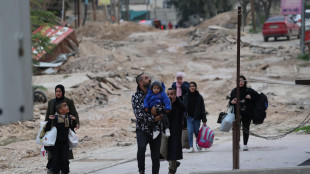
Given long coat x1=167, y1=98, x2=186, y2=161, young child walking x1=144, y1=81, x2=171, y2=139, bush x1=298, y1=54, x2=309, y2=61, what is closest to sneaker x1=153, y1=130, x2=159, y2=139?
young child walking x1=144, y1=81, x2=171, y2=139

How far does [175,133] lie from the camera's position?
29.8ft

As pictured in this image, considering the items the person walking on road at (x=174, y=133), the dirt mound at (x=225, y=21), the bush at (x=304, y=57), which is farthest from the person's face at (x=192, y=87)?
the dirt mound at (x=225, y=21)

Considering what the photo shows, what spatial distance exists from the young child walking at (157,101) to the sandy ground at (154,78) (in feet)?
10.0

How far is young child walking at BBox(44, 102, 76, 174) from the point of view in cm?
902

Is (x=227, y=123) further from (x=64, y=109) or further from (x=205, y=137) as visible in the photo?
(x=64, y=109)

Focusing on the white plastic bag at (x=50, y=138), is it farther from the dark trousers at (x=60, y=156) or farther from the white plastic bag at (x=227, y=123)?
the white plastic bag at (x=227, y=123)

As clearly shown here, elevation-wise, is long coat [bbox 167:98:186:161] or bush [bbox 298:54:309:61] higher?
long coat [bbox 167:98:186:161]

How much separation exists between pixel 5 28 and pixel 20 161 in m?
10.2

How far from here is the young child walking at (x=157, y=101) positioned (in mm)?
8602

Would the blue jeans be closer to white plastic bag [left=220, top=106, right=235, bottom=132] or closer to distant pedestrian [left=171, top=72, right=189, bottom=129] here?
distant pedestrian [left=171, top=72, right=189, bottom=129]

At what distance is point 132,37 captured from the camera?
50.3 meters

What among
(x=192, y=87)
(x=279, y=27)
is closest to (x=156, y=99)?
(x=192, y=87)

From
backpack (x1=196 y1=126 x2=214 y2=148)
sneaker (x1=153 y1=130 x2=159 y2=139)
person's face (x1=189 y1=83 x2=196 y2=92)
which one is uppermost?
person's face (x1=189 y1=83 x2=196 y2=92)

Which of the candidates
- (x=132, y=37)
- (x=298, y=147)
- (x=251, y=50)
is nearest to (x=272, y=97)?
(x=298, y=147)
